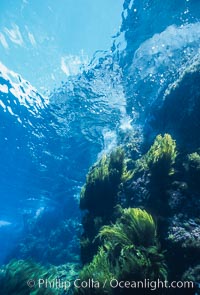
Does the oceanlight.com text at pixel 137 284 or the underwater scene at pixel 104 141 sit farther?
the underwater scene at pixel 104 141

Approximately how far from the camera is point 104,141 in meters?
21.5

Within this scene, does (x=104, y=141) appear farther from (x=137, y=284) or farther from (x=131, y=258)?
(x=137, y=284)

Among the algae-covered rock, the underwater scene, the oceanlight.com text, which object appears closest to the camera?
the oceanlight.com text

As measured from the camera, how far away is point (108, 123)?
19.7m

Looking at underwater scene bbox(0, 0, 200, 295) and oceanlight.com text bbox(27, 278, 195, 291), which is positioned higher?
underwater scene bbox(0, 0, 200, 295)

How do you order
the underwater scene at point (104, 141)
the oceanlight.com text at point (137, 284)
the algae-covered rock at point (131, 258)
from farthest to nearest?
the underwater scene at point (104, 141) → the algae-covered rock at point (131, 258) → the oceanlight.com text at point (137, 284)

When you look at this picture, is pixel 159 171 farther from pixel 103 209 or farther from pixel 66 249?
pixel 66 249

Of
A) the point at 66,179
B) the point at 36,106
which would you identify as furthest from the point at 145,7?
the point at 66,179

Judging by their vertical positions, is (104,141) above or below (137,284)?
above

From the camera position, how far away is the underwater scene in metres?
4.93

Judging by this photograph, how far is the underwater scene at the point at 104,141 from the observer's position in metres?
4.93

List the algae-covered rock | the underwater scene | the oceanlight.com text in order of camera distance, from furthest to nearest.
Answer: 1. the underwater scene
2. the algae-covered rock
3. the oceanlight.com text

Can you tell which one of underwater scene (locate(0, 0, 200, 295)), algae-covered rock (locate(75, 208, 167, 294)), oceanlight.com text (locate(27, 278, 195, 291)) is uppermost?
underwater scene (locate(0, 0, 200, 295))

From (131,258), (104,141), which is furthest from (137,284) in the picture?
(104,141)
